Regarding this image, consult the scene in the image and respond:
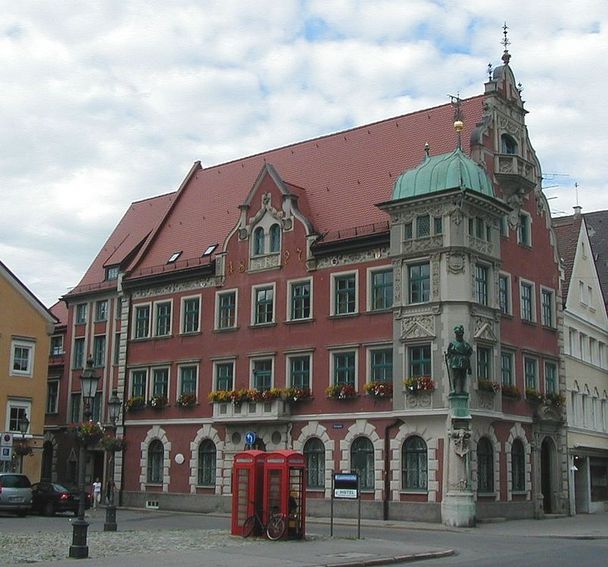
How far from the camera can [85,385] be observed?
27562mm

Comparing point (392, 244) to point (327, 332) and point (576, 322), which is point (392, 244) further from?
point (576, 322)

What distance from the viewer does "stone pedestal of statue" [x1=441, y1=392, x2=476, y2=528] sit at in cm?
3753

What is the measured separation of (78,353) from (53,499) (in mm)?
15171

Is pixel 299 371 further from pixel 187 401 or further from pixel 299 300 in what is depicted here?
pixel 187 401

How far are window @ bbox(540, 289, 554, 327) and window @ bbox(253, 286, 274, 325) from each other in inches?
504

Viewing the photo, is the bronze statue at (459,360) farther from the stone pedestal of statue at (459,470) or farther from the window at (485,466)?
the window at (485,466)

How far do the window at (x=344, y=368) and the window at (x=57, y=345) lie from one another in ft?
78.6

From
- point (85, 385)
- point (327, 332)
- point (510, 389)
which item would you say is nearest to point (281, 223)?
point (327, 332)

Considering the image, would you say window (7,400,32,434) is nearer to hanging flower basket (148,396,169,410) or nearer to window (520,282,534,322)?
hanging flower basket (148,396,169,410)

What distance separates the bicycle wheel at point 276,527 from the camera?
2697 centimetres

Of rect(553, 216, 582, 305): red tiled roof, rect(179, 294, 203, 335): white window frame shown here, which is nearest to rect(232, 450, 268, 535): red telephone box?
rect(179, 294, 203, 335): white window frame

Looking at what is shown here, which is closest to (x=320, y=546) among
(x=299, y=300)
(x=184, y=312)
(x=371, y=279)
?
(x=371, y=279)

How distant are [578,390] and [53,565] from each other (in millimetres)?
34374

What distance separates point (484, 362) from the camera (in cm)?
4091
